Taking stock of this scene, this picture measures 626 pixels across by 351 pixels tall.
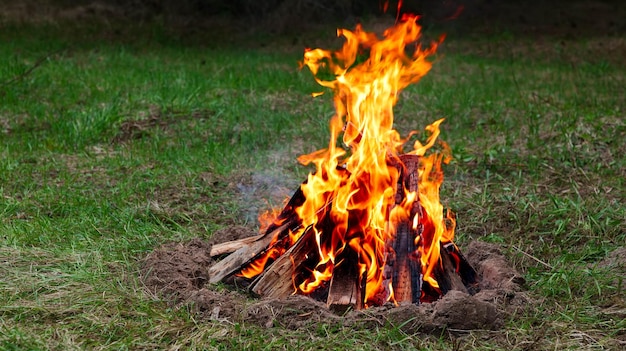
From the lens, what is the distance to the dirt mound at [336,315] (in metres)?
4.04

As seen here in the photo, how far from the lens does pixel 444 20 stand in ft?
49.4

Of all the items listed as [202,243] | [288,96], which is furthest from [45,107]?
[202,243]

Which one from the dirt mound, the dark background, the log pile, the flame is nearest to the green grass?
the dirt mound

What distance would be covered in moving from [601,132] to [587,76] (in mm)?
3564

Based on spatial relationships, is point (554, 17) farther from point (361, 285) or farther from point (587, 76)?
point (361, 285)

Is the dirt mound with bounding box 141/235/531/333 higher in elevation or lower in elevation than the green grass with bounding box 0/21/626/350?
higher

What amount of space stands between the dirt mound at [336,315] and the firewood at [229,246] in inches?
11.0

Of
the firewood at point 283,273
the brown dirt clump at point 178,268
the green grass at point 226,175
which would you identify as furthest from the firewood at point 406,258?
the brown dirt clump at point 178,268

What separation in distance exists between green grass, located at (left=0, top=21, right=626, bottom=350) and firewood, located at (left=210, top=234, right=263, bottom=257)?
0.44m

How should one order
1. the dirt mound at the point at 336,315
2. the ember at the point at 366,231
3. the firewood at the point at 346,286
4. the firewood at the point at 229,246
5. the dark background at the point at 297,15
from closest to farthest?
the dirt mound at the point at 336,315 < the firewood at the point at 346,286 < the ember at the point at 366,231 < the firewood at the point at 229,246 < the dark background at the point at 297,15

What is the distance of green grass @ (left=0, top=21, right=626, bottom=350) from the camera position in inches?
162

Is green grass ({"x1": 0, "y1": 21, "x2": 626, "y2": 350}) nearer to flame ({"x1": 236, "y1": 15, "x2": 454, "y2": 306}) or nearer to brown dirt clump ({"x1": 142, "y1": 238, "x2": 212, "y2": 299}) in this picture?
brown dirt clump ({"x1": 142, "y1": 238, "x2": 212, "y2": 299})

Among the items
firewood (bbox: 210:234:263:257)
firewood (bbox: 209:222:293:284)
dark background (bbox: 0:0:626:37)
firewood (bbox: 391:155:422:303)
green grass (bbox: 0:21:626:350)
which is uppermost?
firewood (bbox: 391:155:422:303)

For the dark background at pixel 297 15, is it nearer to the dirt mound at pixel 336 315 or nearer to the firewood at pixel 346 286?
the dirt mound at pixel 336 315
